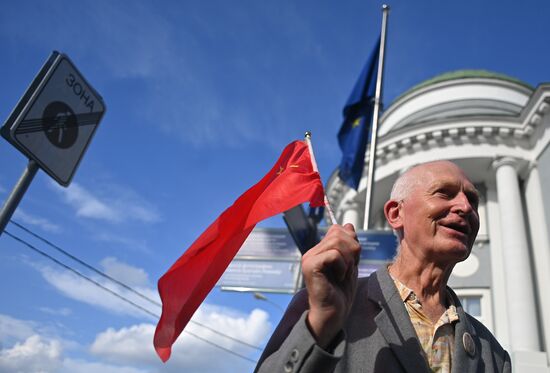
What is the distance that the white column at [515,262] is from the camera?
12883 millimetres

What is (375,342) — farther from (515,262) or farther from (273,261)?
(515,262)

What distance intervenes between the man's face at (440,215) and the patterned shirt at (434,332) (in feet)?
0.68

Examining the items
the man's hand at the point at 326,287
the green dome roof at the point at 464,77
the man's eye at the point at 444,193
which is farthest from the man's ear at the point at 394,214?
the green dome roof at the point at 464,77

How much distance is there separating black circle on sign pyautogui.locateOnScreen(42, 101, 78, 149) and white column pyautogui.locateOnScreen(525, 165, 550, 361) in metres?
14.2

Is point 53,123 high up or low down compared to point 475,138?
down

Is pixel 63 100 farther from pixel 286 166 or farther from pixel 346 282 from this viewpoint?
pixel 346 282

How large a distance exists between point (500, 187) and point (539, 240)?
204 centimetres

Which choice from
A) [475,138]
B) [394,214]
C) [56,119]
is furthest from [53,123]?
[475,138]

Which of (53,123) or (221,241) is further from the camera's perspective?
(53,123)

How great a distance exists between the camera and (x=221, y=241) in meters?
2.52

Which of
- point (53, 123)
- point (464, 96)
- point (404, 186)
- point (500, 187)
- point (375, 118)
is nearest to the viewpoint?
point (404, 186)

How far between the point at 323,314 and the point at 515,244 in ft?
48.8

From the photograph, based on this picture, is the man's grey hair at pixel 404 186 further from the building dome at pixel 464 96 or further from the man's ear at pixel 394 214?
the building dome at pixel 464 96

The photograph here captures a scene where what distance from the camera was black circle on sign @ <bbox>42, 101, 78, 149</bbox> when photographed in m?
2.83
